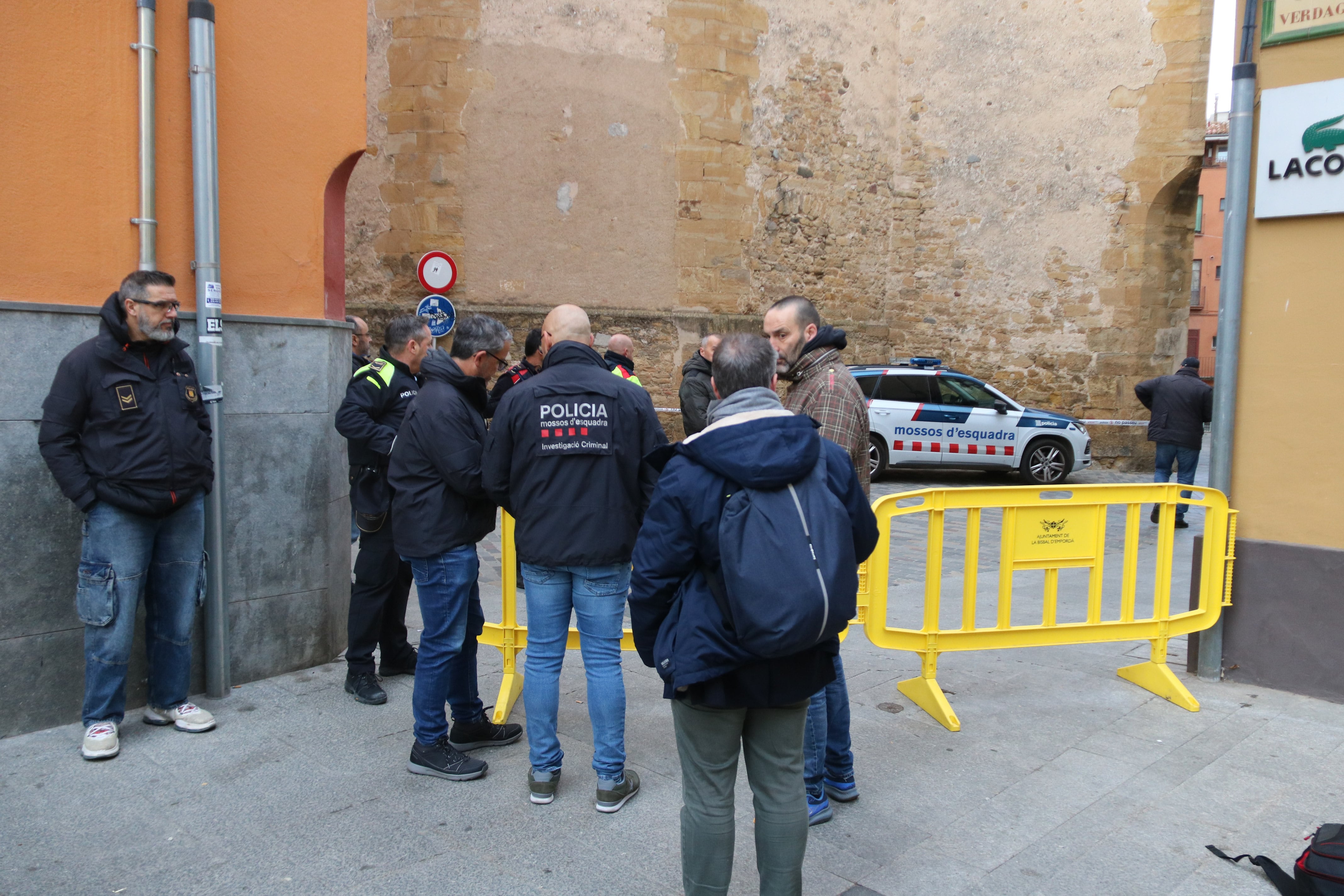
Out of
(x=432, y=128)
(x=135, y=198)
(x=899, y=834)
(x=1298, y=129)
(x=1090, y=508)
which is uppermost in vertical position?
(x=432, y=128)

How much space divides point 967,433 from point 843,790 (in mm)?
10574

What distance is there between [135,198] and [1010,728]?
445 cm

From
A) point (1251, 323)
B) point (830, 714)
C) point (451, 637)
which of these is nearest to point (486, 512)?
point (451, 637)

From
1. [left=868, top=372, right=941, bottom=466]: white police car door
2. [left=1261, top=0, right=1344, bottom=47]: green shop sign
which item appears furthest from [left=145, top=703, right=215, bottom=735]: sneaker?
[left=868, top=372, right=941, bottom=466]: white police car door

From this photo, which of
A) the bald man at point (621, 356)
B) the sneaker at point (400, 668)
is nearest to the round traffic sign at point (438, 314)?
the bald man at point (621, 356)

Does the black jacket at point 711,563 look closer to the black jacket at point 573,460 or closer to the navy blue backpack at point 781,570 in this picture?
the navy blue backpack at point 781,570

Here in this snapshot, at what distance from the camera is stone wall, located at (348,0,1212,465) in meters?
13.6

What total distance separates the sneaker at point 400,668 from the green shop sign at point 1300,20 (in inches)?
202

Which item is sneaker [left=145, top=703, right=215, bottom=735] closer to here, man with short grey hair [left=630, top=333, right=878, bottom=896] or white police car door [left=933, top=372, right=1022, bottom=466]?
man with short grey hair [left=630, top=333, right=878, bottom=896]

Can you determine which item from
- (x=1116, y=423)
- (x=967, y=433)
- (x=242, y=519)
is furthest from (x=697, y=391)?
(x=1116, y=423)

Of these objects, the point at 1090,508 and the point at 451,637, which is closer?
the point at 451,637

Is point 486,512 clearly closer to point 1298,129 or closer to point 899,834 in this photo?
point 899,834

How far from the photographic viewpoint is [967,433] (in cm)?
1370

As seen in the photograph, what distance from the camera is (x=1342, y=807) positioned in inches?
148
